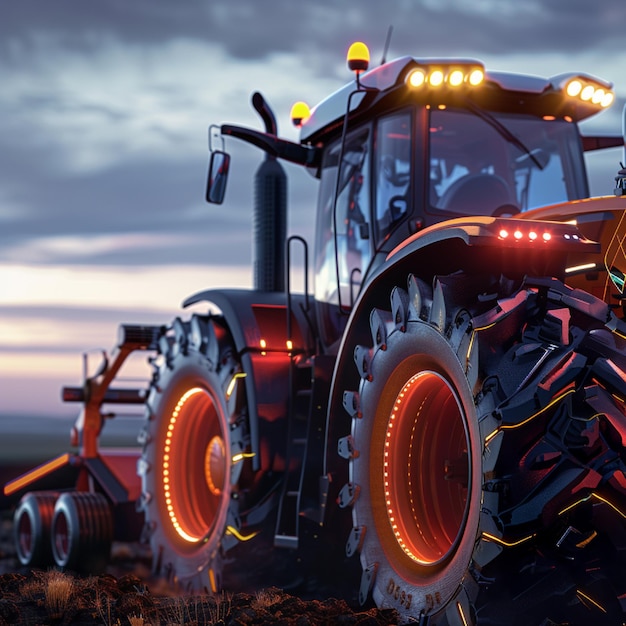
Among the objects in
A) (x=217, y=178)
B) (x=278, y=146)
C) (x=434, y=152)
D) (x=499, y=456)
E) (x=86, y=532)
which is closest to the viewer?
(x=499, y=456)

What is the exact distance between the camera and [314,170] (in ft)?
25.1

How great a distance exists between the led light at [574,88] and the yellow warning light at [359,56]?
1367 mm

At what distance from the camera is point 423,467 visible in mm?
5148

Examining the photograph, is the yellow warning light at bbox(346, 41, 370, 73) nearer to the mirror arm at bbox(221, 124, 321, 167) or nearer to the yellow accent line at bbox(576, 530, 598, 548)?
the mirror arm at bbox(221, 124, 321, 167)

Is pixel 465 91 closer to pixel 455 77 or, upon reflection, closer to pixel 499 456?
pixel 455 77

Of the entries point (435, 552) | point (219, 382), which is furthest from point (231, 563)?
point (435, 552)

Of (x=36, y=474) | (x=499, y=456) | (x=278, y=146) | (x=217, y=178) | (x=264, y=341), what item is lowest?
(x=36, y=474)

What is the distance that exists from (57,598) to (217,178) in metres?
2.94

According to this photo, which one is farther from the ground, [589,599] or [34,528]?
[589,599]

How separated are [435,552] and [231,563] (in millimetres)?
2216

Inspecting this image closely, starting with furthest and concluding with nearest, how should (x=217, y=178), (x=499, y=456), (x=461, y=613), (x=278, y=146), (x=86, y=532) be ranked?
(x=86, y=532) → (x=278, y=146) → (x=217, y=178) → (x=461, y=613) → (x=499, y=456)

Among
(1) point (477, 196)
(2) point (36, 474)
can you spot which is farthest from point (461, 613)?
(2) point (36, 474)

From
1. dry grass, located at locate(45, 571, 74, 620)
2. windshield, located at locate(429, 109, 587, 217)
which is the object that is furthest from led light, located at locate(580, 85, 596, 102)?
dry grass, located at locate(45, 571, 74, 620)

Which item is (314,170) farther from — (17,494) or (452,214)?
(17,494)
